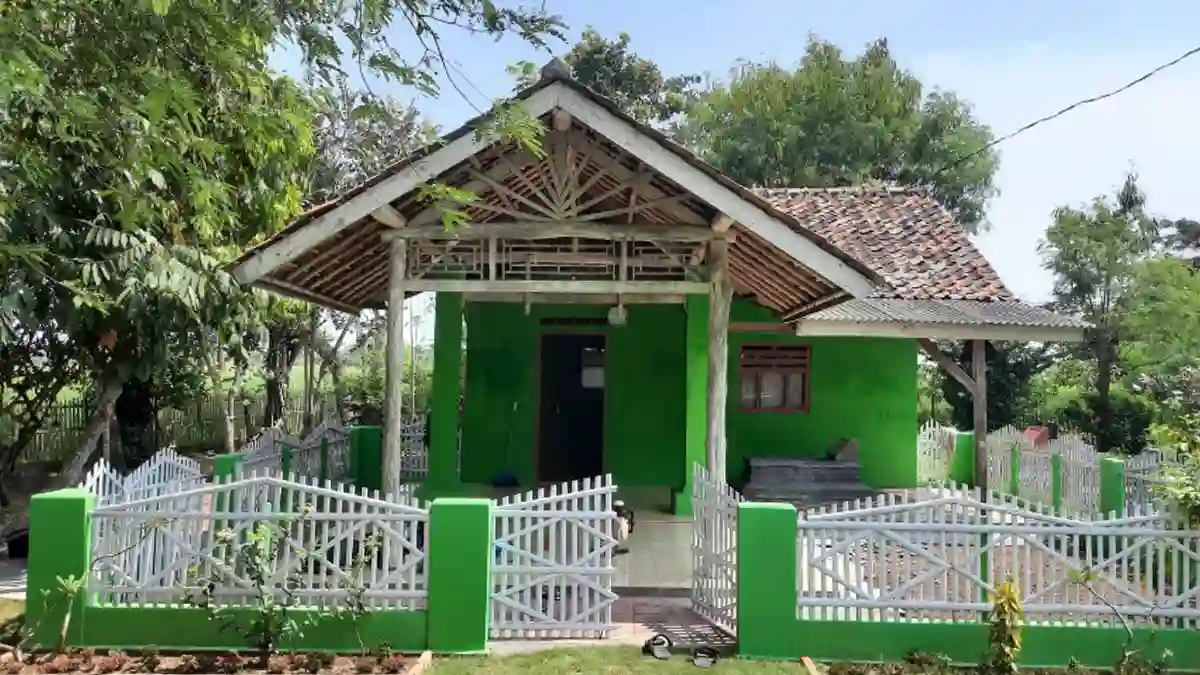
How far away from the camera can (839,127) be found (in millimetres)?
29891

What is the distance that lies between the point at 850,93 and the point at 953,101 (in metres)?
3.87

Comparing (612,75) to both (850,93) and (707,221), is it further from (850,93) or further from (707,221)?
(707,221)

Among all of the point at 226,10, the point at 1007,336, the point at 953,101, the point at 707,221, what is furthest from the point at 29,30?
the point at 953,101

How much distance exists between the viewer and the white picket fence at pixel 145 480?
707 centimetres

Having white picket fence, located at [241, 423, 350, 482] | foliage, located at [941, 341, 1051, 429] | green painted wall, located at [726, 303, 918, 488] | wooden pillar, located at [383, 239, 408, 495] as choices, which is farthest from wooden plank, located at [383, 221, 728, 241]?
foliage, located at [941, 341, 1051, 429]

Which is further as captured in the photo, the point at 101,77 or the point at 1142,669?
the point at 1142,669

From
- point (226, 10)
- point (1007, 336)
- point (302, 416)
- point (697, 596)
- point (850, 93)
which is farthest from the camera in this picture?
point (850, 93)

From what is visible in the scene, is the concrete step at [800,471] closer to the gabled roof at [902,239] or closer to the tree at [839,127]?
the gabled roof at [902,239]

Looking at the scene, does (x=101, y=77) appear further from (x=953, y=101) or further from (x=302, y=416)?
(x=953, y=101)

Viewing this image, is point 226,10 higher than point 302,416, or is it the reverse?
point 226,10

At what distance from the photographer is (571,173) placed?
793 cm

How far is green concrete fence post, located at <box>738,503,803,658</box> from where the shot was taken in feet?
20.5

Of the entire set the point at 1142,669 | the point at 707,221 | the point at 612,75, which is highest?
the point at 612,75

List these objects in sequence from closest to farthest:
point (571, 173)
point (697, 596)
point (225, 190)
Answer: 1. point (225, 190)
2. point (697, 596)
3. point (571, 173)
